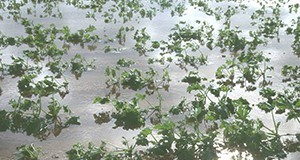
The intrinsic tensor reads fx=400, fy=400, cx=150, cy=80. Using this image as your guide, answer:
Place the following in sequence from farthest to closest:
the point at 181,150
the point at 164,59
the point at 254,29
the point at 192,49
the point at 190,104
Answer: the point at 254,29 < the point at 192,49 < the point at 164,59 < the point at 190,104 < the point at 181,150

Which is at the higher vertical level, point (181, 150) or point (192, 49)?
point (192, 49)

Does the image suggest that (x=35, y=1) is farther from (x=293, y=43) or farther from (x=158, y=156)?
(x=158, y=156)

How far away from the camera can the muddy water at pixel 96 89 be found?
773 cm

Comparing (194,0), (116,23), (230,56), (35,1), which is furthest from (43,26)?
(194,0)

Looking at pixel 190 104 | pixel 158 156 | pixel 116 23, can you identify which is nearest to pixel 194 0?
pixel 116 23

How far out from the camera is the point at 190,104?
9.26 metres

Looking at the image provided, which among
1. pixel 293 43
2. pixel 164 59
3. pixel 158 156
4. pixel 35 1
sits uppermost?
pixel 35 1

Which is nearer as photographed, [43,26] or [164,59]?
[164,59]

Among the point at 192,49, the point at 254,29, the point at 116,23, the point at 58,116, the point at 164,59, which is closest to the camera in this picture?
the point at 58,116

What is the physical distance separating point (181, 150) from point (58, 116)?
3092 mm

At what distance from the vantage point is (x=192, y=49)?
44.8ft

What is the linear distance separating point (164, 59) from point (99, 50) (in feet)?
8.25

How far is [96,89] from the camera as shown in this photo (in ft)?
34.4

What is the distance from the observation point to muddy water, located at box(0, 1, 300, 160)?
773 cm
